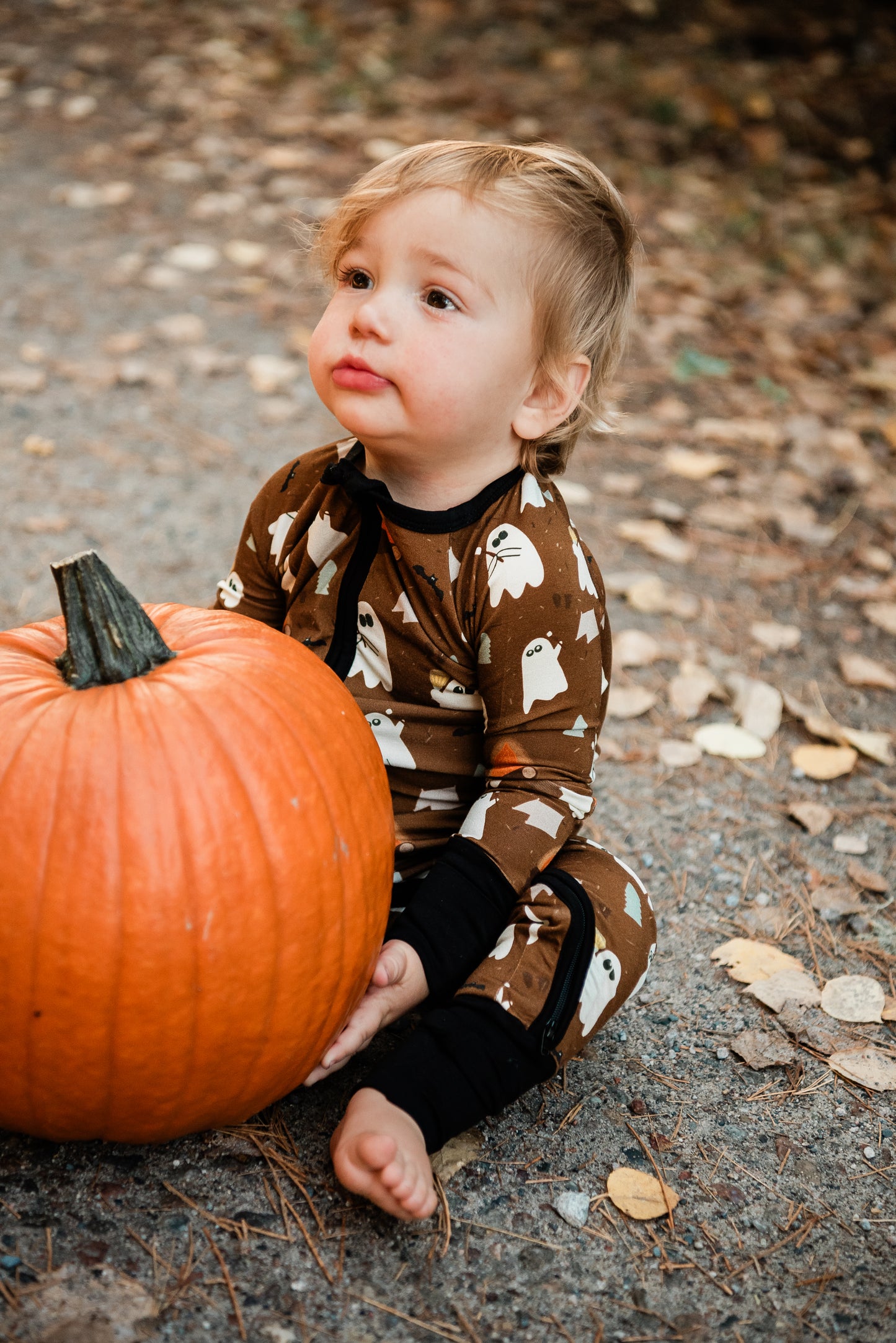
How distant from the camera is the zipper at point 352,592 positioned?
1.79m

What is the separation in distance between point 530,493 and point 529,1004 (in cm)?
77

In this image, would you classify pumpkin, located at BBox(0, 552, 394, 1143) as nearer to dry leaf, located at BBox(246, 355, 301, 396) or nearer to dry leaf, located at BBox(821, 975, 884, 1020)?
dry leaf, located at BBox(821, 975, 884, 1020)

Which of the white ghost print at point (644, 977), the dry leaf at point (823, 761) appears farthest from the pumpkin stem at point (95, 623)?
the dry leaf at point (823, 761)

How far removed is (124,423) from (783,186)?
342 cm

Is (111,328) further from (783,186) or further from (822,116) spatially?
(822,116)

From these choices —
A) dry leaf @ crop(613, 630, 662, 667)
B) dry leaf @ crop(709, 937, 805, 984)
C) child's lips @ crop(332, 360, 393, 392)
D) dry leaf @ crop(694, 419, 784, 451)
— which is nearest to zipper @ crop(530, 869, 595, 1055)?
dry leaf @ crop(709, 937, 805, 984)

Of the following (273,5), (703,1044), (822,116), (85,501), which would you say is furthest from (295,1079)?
(273,5)

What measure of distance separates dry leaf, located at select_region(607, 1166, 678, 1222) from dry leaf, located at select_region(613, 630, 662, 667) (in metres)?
1.39

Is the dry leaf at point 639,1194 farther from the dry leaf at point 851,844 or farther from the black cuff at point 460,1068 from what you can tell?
the dry leaf at point 851,844

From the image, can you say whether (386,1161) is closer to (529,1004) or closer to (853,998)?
(529,1004)

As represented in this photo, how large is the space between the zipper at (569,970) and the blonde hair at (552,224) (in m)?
0.68

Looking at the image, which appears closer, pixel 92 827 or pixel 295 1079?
pixel 92 827

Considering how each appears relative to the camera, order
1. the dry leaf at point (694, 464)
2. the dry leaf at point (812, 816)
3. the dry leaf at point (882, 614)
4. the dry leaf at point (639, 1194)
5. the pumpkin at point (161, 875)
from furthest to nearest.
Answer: the dry leaf at point (694, 464)
the dry leaf at point (882, 614)
the dry leaf at point (812, 816)
the dry leaf at point (639, 1194)
the pumpkin at point (161, 875)

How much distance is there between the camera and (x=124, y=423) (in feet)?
11.3
